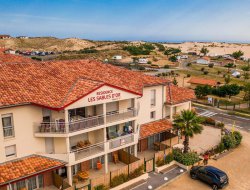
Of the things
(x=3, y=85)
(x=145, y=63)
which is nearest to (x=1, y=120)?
(x=3, y=85)

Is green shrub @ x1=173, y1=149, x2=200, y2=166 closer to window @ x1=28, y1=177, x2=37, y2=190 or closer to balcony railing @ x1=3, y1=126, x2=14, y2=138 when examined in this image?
window @ x1=28, y1=177, x2=37, y2=190

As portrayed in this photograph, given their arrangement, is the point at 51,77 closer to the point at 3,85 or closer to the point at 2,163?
the point at 3,85

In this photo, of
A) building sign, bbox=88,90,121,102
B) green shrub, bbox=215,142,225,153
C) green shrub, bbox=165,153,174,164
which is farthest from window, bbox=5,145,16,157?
green shrub, bbox=215,142,225,153

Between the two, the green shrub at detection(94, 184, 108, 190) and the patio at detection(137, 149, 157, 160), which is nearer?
the green shrub at detection(94, 184, 108, 190)

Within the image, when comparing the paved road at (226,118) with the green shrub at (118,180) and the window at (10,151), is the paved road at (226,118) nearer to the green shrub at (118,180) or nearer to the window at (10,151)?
the green shrub at (118,180)

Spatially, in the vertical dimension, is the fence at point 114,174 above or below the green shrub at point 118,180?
above

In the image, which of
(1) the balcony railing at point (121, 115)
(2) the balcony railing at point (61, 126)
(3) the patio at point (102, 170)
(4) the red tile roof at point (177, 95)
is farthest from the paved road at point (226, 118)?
(2) the balcony railing at point (61, 126)
